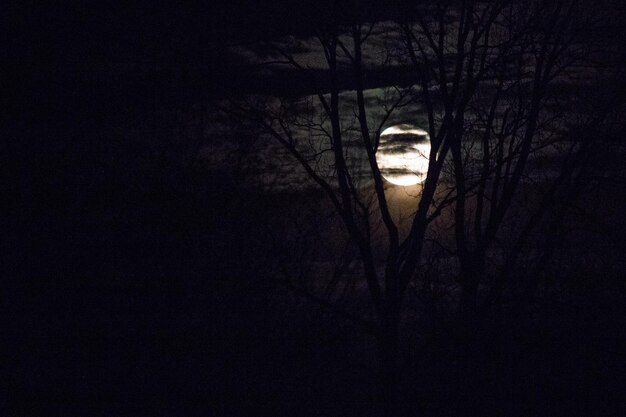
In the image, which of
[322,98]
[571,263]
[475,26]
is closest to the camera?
[475,26]

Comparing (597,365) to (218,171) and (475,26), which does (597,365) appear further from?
(218,171)

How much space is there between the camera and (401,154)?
10523 mm

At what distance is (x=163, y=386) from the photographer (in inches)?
545

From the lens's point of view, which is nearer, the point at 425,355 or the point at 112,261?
the point at 425,355

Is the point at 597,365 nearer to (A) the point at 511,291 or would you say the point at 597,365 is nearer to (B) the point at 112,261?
(A) the point at 511,291

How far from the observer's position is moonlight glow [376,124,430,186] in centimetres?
1033

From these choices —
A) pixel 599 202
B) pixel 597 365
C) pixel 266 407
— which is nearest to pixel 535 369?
pixel 597 365

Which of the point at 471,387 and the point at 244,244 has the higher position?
the point at 244,244

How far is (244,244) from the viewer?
15703mm

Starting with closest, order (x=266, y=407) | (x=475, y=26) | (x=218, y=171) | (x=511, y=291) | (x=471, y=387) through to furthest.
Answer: (x=475, y=26) → (x=471, y=387) → (x=511, y=291) → (x=266, y=407) → (x=218, y=171)

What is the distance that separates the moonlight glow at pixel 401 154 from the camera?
10.3 metres

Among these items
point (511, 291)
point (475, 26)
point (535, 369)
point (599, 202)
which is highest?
point (475, 26)

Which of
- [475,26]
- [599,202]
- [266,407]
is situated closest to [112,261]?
[266,407]

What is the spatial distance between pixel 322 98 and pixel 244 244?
29.3ft
